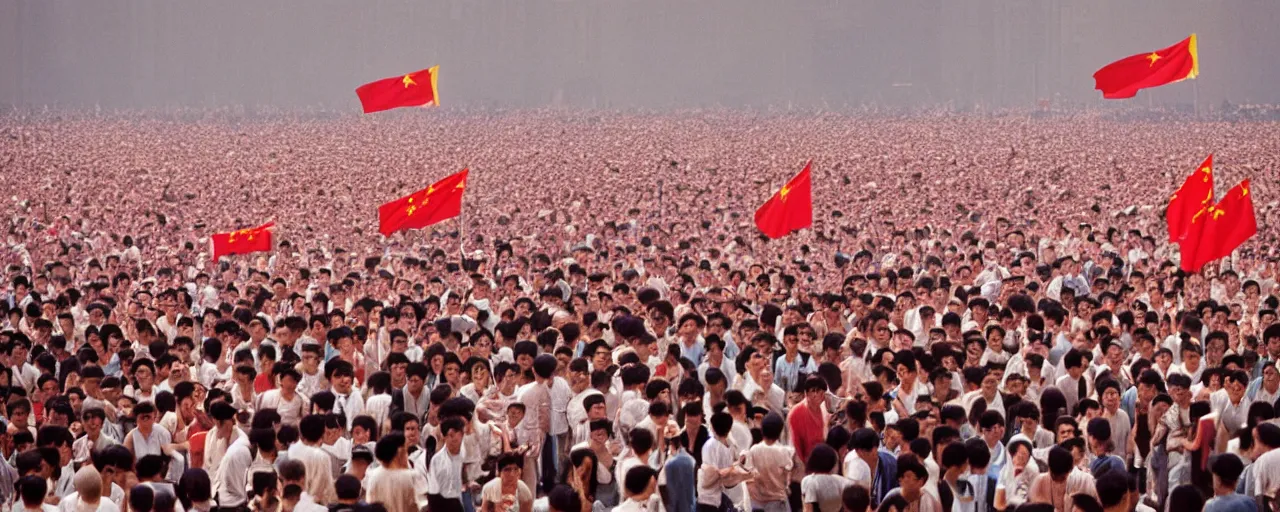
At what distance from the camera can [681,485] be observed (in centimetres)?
780

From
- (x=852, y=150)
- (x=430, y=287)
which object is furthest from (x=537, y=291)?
(x=852, y=150)

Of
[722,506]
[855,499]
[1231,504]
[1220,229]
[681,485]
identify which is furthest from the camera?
[1220,229]

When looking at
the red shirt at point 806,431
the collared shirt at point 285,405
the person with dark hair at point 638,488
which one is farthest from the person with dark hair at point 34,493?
the red shirt at point 806,431

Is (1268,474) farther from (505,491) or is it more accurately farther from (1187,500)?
(505,491)

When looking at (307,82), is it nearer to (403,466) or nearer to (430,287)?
(430,287)

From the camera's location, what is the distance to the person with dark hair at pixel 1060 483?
294 inches

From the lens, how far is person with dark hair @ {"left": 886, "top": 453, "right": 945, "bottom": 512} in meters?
7.21

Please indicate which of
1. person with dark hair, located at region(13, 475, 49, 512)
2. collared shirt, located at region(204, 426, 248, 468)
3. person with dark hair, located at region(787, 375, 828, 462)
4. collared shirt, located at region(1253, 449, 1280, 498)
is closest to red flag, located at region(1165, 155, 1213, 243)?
collared shirt, located at region(1253, 449, 1280, 498)

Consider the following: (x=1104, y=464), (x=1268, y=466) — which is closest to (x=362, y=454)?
(x=1104, y=464)

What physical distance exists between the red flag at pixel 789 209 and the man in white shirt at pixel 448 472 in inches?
325

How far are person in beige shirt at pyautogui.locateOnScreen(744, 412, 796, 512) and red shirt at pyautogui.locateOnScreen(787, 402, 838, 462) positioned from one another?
0.56 m

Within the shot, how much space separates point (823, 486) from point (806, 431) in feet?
3.75

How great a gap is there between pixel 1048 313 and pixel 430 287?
5.69 metres

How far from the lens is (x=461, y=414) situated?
27.4 ft
